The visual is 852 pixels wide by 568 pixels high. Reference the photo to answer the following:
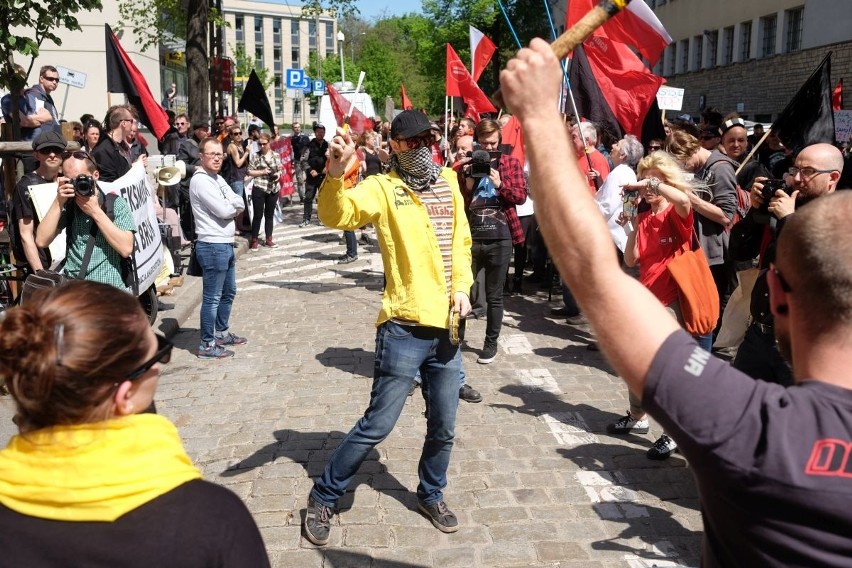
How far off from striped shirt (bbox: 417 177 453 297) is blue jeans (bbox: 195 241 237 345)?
357 centimetres

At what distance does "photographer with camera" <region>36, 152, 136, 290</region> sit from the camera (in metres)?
4.98

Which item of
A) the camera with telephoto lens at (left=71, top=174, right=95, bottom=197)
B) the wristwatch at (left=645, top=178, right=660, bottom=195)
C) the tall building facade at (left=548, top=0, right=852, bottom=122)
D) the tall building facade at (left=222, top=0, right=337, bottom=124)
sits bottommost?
the camera with telephoto lens at (left=71, top=174, right=95, bottom=197)

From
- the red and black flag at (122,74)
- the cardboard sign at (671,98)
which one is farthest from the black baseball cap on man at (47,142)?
the cardboard sign at (671,98)

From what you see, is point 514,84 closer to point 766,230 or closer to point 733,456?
point 733,456

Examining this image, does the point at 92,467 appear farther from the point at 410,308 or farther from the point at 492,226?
the point at 492,226

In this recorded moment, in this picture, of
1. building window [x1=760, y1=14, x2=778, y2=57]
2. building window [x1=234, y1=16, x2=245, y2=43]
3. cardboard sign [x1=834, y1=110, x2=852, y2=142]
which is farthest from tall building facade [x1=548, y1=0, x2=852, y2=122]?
building window [x1=234, y1=16, x2=245, y2=43]

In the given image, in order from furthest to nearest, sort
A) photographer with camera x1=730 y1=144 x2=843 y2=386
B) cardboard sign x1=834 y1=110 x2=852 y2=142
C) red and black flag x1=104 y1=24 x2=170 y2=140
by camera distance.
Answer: cardboard sign x1=834 y1=110 x2=852 y2=142 < red and black flag x1=104 y1=24 x2=170 y2=140 < photographer with camera x1=730 y1=144 x2=843 y2=386

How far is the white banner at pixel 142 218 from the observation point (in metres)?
6.50

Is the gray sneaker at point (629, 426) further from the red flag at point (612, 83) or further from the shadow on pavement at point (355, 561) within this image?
the red flag at point (612, 83)

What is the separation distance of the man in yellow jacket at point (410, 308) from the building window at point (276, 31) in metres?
137

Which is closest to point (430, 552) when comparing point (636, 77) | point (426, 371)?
point (426, 371)

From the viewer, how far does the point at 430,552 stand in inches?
154

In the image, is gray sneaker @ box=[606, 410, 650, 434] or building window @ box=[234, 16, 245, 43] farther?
building window @ box=[234, 16, 245, 43]

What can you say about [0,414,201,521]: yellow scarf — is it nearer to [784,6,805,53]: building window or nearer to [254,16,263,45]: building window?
[784,6,805,53]: building window
